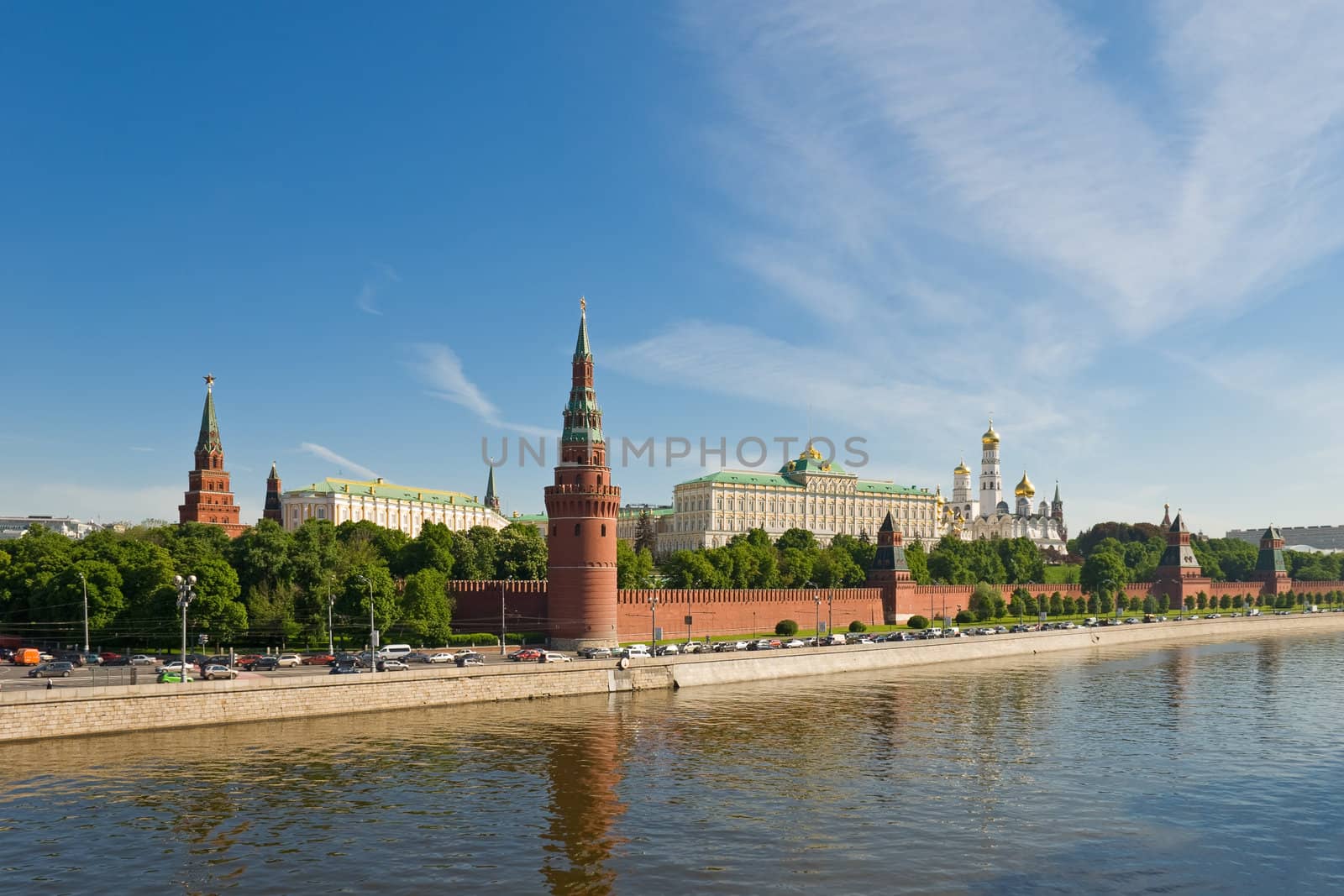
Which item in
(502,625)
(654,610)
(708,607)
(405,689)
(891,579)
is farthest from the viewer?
(891,579)

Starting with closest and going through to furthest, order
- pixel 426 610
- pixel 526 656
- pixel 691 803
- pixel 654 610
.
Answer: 1. pixel 691 803
2. pixel 526 656
3. pixel 426 610
4. pixel 654 610

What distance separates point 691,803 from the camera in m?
32.0

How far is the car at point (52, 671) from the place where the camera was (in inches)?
1832

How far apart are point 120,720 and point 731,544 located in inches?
2538

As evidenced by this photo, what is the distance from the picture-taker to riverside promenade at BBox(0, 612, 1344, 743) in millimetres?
39344

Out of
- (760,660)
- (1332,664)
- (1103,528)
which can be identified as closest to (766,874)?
(760,660)

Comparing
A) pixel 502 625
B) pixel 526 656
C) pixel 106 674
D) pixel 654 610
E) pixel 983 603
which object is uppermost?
pixel 654 610

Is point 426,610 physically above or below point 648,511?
below

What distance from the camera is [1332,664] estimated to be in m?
75.5

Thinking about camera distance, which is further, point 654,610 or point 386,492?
point 386,492

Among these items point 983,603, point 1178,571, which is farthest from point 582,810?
point 1178,571

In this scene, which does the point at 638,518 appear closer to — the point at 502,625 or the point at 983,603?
the point at 983,603

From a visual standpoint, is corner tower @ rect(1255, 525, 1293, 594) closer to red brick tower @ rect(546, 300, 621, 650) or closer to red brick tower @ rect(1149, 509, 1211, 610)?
red brick tower @ rect(1149, 509, 1211, 610)

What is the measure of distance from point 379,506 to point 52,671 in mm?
107061
